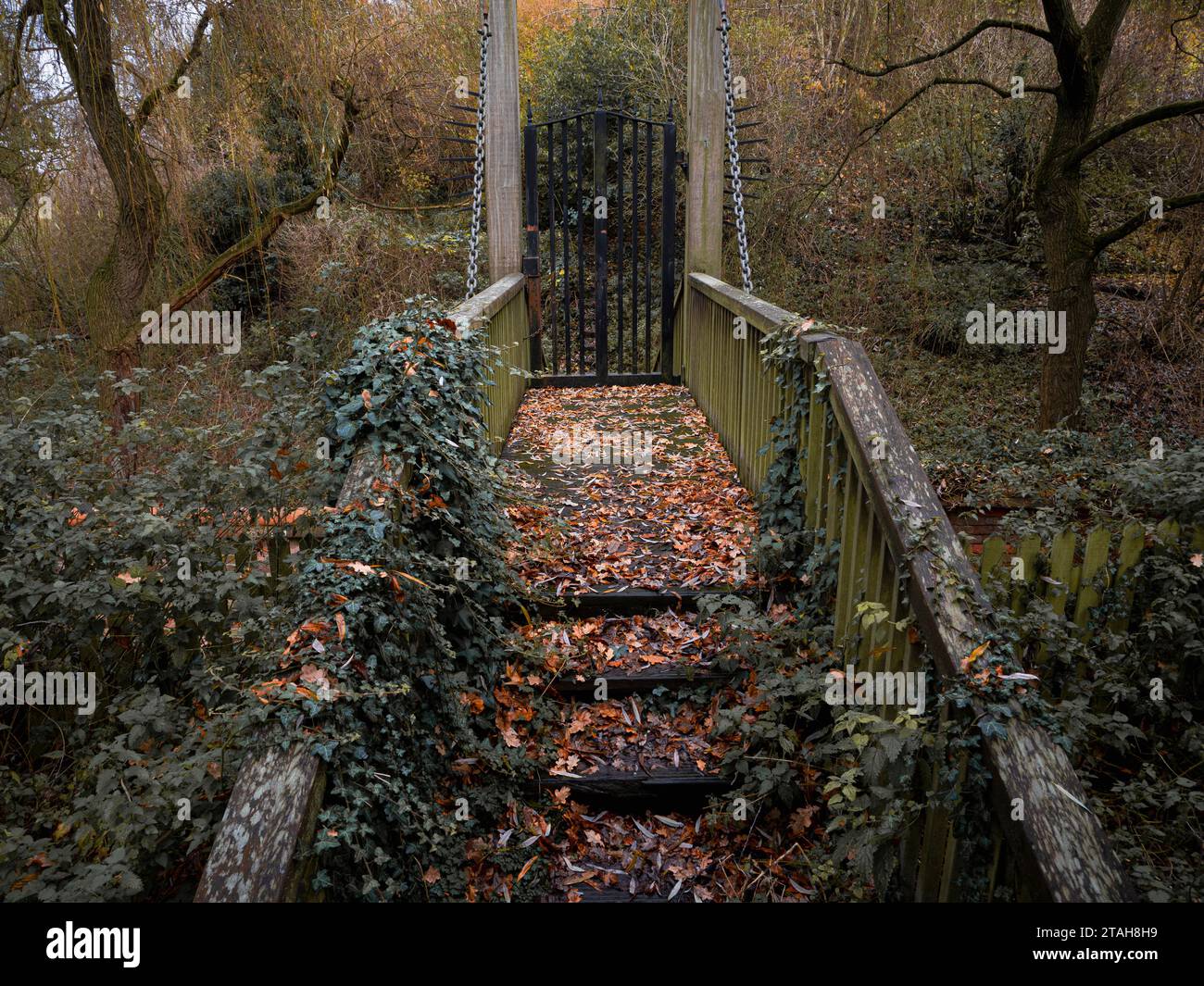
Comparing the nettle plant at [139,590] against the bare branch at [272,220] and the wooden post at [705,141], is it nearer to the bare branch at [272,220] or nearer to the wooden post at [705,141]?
the bare branch at [272,220]

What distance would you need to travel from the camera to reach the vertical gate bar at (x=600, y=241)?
7793 mm

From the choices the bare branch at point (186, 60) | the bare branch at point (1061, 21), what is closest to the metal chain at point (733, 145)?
the bare branch at point (1061, 21)

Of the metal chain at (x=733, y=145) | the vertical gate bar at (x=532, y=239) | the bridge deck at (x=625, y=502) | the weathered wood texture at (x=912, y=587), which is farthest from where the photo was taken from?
the vertical gate bar at (x=532, y=239)

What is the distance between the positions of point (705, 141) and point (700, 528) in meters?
4.37

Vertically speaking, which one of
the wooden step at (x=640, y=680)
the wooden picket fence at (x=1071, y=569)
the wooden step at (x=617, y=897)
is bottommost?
the wooden step at (x=617, y=897)

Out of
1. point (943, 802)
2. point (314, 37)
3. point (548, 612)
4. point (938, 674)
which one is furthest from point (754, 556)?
point (314, 37)

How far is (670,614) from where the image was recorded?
4.04 meters

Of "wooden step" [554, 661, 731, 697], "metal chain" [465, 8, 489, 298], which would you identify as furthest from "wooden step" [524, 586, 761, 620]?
"metal chain" [465, 8, 489, 298]

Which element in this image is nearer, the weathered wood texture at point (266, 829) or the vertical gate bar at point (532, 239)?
the weathered wood texture at point (266, 829)

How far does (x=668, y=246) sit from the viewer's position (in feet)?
27.3

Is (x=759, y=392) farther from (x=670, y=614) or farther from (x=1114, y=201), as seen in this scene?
(x=1114, y=201)

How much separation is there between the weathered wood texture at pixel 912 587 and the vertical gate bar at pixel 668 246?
4.02 metres

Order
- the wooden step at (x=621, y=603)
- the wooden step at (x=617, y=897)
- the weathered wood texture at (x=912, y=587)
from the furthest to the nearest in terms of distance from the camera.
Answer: the wooden step at (x=621, y=603), the wooden step at (x=617, y=897), the weathered wood texture at (x=912, y=587)
